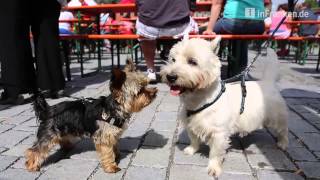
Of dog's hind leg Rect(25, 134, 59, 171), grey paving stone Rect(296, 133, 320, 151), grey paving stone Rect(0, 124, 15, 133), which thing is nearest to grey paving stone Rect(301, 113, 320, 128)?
grey paving stone Rect(296, 133, 320, 151)

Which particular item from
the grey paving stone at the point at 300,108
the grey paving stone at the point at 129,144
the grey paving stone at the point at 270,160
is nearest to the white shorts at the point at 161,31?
the grey paving stone at the point at 300,108

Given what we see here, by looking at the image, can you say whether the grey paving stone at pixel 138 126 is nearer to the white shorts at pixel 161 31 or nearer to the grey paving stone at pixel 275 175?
the grey paving stone at pixel 275 175

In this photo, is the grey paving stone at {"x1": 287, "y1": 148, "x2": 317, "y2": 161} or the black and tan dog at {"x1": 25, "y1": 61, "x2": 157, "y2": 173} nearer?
the black and tan dog at {"x1": 25, "y1": 61, "x2": 157, "y2": 173}

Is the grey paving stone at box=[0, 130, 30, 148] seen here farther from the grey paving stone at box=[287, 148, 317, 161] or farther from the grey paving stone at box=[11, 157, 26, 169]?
the grey paving stone at box=[287, 148, 317, 161]

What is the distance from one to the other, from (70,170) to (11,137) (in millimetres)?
1196

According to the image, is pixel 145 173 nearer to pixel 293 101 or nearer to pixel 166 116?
pixel 166 116

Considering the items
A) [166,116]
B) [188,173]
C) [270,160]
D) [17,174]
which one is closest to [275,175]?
[270,160]

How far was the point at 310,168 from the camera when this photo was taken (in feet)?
10.7

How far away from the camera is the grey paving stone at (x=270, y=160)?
10.9 feet

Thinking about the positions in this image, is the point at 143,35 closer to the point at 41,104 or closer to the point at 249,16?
the point at 249,16

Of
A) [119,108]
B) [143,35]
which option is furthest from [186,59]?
[143,35]

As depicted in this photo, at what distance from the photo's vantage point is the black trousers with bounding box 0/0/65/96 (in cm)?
507

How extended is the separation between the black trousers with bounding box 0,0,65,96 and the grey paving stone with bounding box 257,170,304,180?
3.54 meters

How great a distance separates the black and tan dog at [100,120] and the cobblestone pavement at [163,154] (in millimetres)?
184
